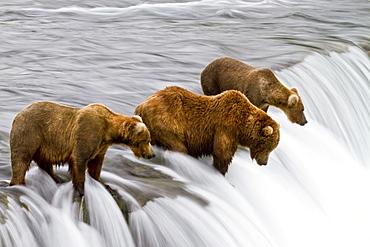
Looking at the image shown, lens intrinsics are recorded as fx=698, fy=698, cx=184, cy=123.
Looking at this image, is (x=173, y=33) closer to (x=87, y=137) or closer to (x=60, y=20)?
(x=60, y=20)

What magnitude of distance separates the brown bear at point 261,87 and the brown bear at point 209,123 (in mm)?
1165

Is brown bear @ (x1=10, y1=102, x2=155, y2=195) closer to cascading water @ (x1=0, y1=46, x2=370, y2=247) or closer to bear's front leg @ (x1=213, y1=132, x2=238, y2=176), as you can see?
cascading water @ (x1=0, y1=46, x2=370, y2=247)

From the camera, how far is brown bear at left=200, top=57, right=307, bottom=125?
673 centimetres

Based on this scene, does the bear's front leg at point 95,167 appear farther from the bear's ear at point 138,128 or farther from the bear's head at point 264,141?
the bear's head at point 264,141

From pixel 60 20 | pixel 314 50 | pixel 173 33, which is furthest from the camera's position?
pixel 60 20

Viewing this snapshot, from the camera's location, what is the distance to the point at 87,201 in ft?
15.3

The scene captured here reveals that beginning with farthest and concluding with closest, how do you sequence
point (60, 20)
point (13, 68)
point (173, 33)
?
point (60, 20), point (173, 33), point (13, 68)

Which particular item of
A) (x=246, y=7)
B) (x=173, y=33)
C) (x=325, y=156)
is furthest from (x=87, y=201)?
(x=246, y=7)

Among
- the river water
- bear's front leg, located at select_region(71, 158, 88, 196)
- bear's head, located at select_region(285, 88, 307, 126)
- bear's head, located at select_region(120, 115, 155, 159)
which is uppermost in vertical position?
bear's head, located at select_region(120, 115, 155, 159)

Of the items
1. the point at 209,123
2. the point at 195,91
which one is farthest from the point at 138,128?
the point at 195,91

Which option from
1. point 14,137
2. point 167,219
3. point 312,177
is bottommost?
point 312,177

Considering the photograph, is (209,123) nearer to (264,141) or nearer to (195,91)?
(264,141)

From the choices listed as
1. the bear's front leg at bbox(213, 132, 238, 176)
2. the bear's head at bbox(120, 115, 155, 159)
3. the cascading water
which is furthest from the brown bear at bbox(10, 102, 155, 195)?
the bear's front leg at bbox(213, 132, 238, 176)

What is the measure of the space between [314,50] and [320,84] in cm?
123
